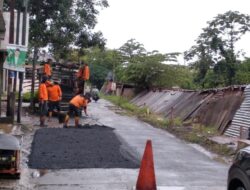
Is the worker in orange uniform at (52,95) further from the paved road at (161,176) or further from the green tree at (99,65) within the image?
the green tree at (99,65)

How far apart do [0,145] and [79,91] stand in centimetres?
1522

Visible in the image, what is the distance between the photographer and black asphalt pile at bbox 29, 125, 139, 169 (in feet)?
35.8

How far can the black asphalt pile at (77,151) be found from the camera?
35.8ft

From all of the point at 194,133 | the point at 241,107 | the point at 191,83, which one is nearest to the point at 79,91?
the point at 194,133

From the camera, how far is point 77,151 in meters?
12.4

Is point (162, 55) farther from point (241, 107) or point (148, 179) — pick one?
point (148, 179)

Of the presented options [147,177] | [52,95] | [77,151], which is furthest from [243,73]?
[147,177]

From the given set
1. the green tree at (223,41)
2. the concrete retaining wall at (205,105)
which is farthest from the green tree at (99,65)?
the concrete retaining wall at (205,105)

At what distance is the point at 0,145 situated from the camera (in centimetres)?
902

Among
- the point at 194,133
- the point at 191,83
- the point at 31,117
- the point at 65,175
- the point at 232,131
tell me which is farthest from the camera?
the point at 191,83

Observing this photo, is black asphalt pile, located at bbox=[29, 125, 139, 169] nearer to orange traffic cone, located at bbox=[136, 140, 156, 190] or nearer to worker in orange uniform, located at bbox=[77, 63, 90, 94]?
orange traffic cone, located at bbox=[136, 140, 156, 190]

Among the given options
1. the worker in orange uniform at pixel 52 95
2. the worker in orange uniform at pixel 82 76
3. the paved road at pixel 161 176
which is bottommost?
the paved road at pixel 161 176

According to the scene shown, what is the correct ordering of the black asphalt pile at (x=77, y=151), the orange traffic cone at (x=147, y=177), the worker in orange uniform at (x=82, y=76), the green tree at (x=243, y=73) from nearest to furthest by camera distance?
the orange traffic cone at (x=147, y=177)
the black asphalt pile at (x=77, y=151)
the worker in orange uniform at (x=82, y=76)
the green tree at (x=243, y=73)

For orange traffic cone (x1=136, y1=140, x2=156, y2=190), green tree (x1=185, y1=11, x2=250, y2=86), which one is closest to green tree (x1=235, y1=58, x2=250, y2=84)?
green tree (x1=185, y1=11, x2=250, y2=86)
